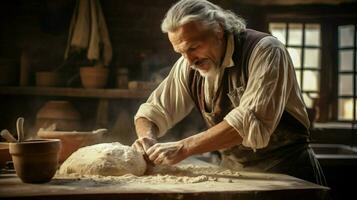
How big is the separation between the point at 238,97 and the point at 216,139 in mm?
396

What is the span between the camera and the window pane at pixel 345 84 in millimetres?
7843

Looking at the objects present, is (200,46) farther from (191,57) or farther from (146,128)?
(146,128)

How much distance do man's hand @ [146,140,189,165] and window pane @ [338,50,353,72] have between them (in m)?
5.51

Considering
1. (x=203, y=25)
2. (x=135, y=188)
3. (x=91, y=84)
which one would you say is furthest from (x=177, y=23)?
(x=91, y=84)

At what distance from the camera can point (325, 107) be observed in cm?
787

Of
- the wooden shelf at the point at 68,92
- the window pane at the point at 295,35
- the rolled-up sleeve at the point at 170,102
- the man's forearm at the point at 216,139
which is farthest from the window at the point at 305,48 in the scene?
the man's forearm at the point at 216,139

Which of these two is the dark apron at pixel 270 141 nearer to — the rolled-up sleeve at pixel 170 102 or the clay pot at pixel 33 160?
the rolled-up sleeve at pixel 170 102

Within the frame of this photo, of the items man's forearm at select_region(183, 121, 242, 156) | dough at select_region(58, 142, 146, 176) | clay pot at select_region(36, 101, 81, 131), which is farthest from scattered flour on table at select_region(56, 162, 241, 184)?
clay pot at select_region(36, 101, 81, 131)

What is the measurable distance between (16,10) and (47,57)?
2.88 ft

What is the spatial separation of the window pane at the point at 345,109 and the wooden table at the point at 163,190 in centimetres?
546

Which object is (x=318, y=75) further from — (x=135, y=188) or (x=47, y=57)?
(x=135, y=188)

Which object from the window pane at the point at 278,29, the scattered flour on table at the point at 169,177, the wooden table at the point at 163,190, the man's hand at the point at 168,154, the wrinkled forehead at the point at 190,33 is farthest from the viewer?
the window pane at the point at 278,29

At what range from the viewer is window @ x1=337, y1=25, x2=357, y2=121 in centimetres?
774

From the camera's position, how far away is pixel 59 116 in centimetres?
638
